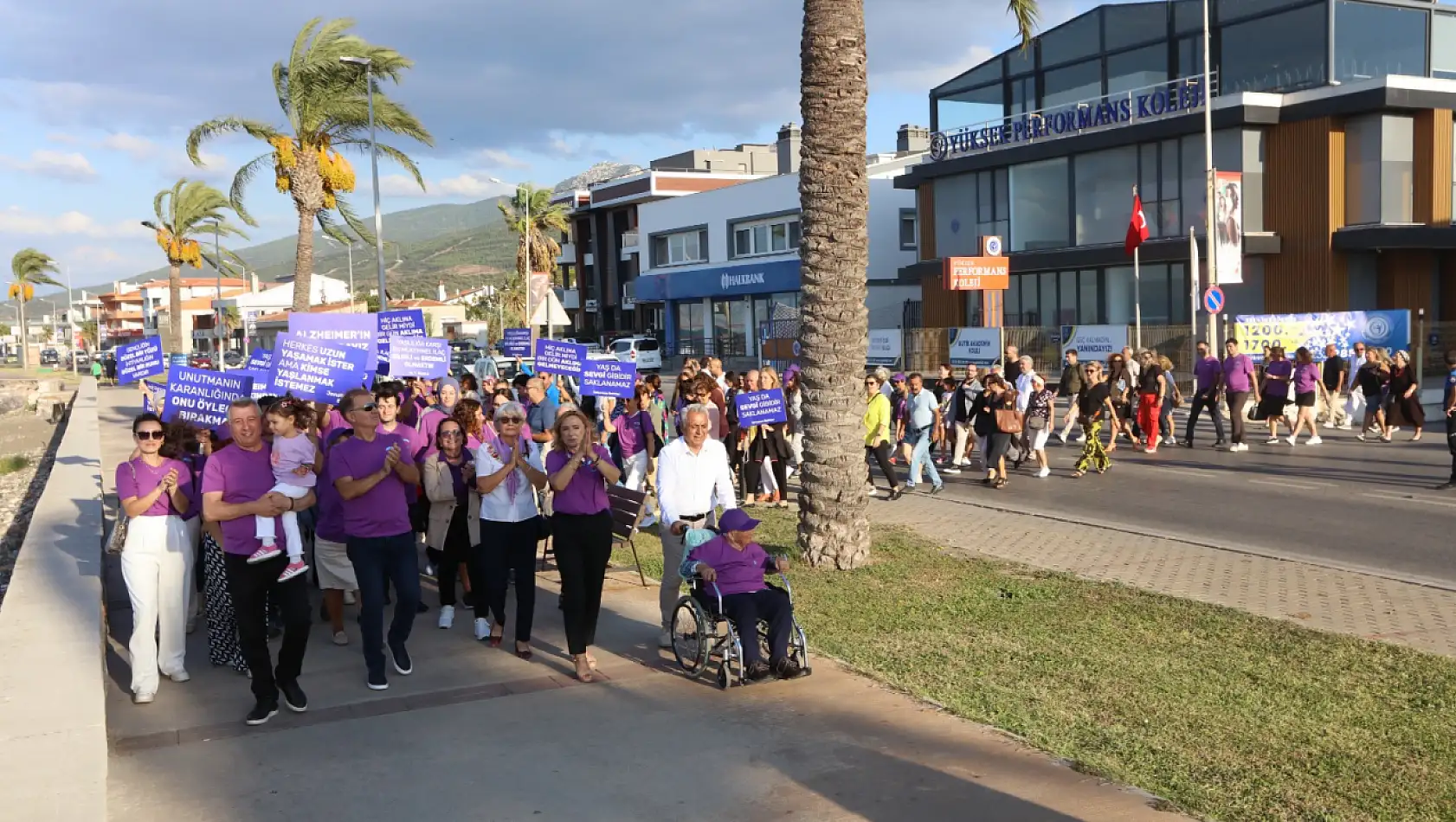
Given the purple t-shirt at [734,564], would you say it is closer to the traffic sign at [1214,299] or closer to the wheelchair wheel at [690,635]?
the wheelchair wheel at [690,635]

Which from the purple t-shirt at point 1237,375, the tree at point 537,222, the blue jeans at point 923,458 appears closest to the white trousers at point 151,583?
the blue jeans at point 923,458

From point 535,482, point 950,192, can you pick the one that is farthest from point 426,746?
point 950,192

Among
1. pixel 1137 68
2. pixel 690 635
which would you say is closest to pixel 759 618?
pixel 690 635

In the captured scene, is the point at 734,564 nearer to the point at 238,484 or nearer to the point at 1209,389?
the point at 238,484

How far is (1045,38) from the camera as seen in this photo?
129ft

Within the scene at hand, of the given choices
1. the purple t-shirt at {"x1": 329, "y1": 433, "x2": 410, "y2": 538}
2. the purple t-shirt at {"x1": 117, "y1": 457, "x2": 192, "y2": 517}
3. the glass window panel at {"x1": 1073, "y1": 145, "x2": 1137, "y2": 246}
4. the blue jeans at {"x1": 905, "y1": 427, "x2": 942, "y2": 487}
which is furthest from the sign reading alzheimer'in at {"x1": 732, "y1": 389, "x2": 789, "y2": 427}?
the glass window panel at {"x1": 1073, "y1": 145, "x2": 1137, "y2": 246}

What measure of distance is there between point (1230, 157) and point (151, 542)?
3162 cm

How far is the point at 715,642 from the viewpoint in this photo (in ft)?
24.8

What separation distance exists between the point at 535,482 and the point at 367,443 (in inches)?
40.0

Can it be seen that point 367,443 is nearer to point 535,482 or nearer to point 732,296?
point 535,482

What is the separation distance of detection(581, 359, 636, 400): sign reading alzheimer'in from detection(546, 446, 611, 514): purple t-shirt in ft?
21.8

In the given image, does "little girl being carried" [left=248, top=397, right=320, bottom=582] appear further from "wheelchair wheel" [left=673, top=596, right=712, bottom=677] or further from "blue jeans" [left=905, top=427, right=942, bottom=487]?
"blue jeans" [left=905, top=427, right=942, bottom=487]

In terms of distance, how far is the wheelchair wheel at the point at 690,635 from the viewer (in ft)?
24.2

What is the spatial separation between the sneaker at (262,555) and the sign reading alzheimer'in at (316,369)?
5.17 m
